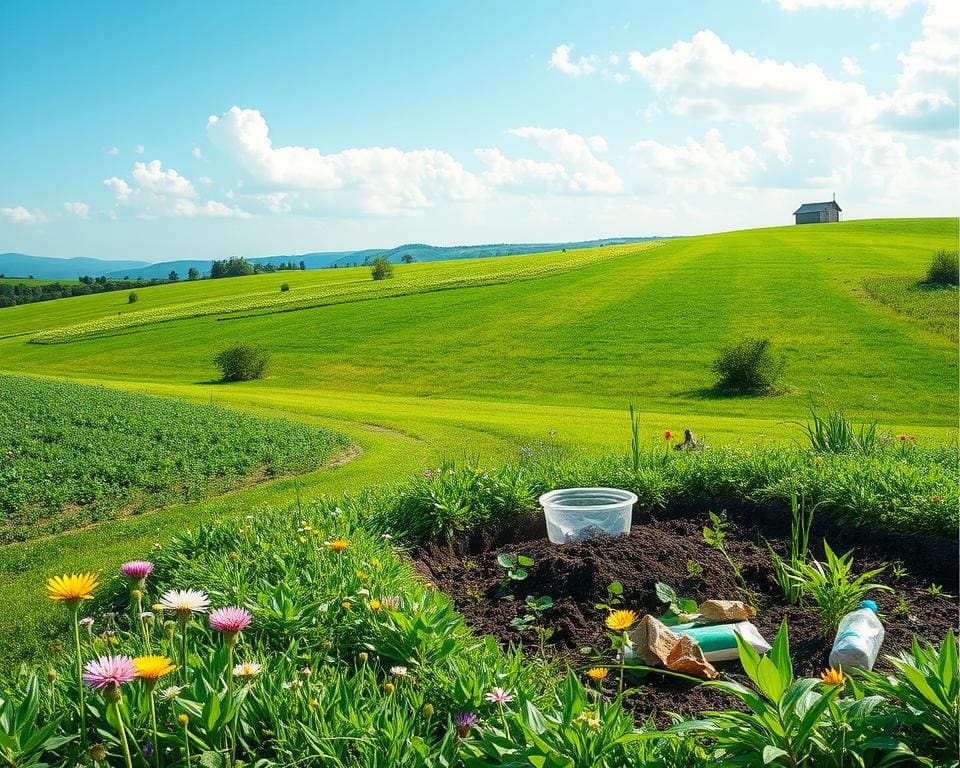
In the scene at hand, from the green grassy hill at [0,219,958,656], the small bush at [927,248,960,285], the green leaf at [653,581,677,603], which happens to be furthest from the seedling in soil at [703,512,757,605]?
the small bush at [927,248,960,285]

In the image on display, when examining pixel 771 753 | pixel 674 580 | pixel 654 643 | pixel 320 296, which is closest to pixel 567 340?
pixel 320 296

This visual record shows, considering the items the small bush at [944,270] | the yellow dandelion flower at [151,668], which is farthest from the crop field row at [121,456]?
the small bush at [944,270]

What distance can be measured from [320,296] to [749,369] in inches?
1534

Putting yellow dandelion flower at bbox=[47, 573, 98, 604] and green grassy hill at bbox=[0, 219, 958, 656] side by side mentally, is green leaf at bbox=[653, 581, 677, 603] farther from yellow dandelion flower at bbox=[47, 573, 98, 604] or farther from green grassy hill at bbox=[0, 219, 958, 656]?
green grassy hill at bbox=[0, 219, 958, 656]

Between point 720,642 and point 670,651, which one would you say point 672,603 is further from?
point 670,651

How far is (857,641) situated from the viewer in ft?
12.1

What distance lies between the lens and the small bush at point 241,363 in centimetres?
3369

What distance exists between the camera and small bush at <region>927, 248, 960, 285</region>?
38706 mm

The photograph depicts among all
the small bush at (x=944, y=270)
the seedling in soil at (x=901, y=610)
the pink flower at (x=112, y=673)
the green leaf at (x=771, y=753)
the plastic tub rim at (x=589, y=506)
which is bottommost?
the small bush at (x=944, y=270)

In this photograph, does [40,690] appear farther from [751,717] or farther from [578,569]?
[578,569]

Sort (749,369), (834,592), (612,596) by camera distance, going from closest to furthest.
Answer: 1. (834,592)
2. (612,596)
3. (749,369)

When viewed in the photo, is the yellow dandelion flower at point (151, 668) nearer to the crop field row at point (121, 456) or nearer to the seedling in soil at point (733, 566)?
the seedling in soil at point (733, 566)

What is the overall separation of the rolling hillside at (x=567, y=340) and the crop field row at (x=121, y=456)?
10.5 feet

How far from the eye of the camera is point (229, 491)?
10.7m
